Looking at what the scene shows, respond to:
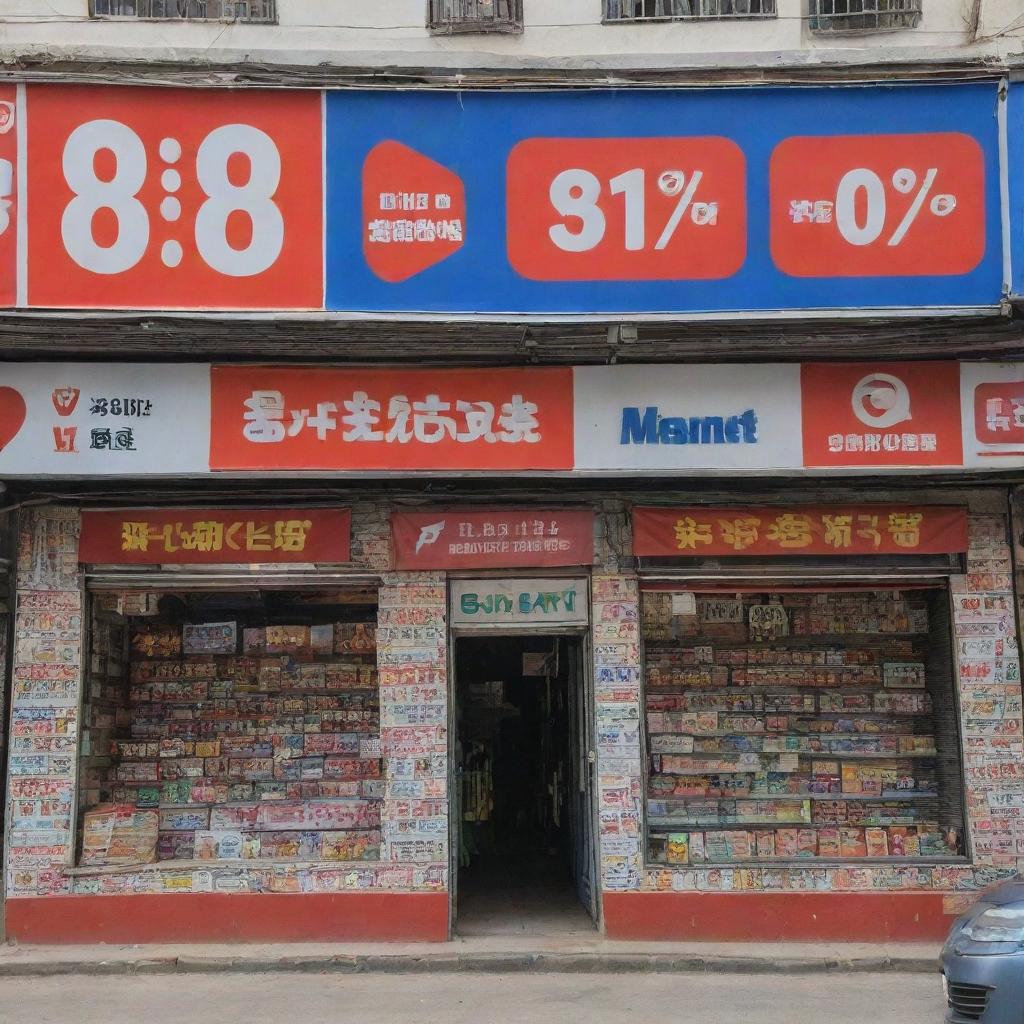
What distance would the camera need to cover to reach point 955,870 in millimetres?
10383

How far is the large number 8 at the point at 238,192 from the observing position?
9.75 m

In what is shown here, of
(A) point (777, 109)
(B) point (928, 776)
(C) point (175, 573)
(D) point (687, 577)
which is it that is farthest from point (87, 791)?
(A) point (777, 109)

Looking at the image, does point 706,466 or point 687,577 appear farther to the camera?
point 687,577

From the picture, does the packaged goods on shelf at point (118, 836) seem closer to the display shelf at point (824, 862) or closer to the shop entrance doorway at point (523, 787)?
the shop entrance doorway at point (523, 787)

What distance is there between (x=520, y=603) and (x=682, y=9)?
5065 mm

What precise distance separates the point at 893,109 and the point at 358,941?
7.74 meters

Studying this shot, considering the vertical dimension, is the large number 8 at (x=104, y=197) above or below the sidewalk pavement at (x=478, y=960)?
above

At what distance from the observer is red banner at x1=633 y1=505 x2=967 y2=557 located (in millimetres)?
10648

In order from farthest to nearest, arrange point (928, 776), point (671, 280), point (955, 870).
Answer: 1. point (928, 776)
2. point (955, 870)
3. point (671, 280)

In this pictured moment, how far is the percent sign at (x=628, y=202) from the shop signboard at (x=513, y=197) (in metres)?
0.02

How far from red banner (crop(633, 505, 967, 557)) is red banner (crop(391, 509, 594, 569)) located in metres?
0.52

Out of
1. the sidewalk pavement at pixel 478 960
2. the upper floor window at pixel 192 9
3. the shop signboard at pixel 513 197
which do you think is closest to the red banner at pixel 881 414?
the shop signboard at pixel 513 197

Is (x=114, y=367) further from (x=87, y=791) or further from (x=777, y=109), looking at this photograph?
(x=777, y=109)

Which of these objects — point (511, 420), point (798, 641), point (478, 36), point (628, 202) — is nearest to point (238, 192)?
point (478, 36)
